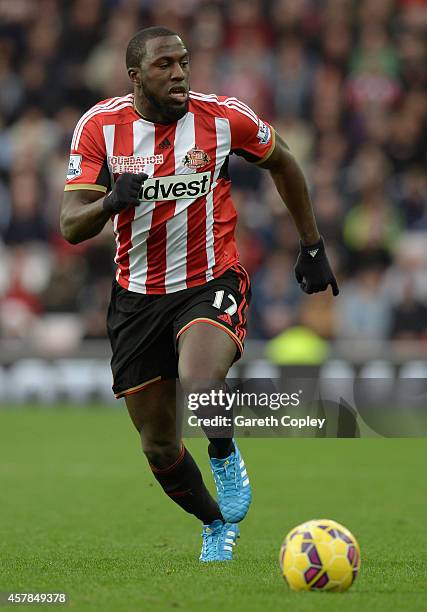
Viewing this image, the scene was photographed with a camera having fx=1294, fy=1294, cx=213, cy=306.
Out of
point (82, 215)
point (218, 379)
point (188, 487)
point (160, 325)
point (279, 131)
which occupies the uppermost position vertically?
point (279, 131)

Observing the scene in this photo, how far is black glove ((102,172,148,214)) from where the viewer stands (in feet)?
18.1

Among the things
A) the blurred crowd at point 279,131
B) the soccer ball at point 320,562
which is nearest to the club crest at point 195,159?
the soccer ball at point 320,562

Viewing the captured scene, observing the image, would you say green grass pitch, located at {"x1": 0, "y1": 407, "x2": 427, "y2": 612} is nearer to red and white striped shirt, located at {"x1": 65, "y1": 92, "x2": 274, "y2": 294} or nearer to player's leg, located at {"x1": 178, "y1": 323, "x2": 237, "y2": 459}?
player's leg, located at {"x1": 178, "y1": 323, "x2": 237, "y2": 459}

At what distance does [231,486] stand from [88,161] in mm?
1662

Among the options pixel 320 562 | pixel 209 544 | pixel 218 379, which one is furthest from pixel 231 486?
pixel 320 562

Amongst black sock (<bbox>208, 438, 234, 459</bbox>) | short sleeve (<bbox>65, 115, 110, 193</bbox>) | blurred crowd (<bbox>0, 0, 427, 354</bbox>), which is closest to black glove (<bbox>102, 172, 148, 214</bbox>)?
short sleeve (<bbox>65, 115, 110, 193</bbox>)

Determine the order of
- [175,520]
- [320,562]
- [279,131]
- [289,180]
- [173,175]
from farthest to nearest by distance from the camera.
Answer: [279,131] < [175,520] < [289,180] < [173,175] < [320,562]

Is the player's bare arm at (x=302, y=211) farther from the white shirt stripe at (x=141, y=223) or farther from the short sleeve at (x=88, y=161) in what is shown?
the short sleeve at (x=88, y=161)

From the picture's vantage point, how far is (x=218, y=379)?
5.74m

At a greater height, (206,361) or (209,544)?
(206,361)

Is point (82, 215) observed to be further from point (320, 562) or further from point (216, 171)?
point (320, 562)

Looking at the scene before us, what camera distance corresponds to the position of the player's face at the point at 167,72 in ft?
19.5

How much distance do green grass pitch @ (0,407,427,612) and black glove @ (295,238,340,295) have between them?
1.36m

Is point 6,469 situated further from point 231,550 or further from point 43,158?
point 43,158
